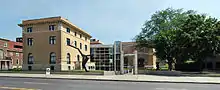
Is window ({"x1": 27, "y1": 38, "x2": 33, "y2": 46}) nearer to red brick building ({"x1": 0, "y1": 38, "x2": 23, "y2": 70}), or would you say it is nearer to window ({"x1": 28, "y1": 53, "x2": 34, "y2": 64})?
window ({"x1": 28, "y1": 53, "x2": 34, "y2": 64})

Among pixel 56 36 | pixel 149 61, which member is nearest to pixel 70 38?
pixel 56 36

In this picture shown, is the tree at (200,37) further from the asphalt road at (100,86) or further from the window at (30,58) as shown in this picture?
the window at (30,58)

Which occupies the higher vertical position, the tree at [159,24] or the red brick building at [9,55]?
the tree at [159,24]

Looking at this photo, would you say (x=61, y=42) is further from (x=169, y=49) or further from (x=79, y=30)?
(x=169, y=49)

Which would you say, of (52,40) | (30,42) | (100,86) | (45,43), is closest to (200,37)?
(100,86)

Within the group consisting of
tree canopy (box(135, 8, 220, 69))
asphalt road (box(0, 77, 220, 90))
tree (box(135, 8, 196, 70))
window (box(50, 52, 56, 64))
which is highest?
tree (box(135, 8, 196, 70))

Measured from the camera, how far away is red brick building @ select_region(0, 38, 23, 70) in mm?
62750

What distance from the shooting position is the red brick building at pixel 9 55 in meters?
62.8

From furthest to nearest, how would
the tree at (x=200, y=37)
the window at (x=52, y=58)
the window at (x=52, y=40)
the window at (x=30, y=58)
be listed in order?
the window at (x=30, y=58)
the window at (x=52, y=40)
the window at (x=52, y=58)
the tree at (x=200, y=37)

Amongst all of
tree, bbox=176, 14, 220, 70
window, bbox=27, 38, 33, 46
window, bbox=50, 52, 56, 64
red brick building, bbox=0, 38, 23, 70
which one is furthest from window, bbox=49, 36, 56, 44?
red brick building, bbox=0, 38, 23, 70

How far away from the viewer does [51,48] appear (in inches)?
1672

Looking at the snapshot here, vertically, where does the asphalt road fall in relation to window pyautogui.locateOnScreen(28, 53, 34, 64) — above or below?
below

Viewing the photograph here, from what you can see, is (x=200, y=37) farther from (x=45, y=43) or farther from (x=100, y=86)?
(x=45, y=43)

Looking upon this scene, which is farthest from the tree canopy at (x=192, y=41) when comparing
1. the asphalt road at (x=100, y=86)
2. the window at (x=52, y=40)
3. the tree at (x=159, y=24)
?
the window at (x=52, y=40)
